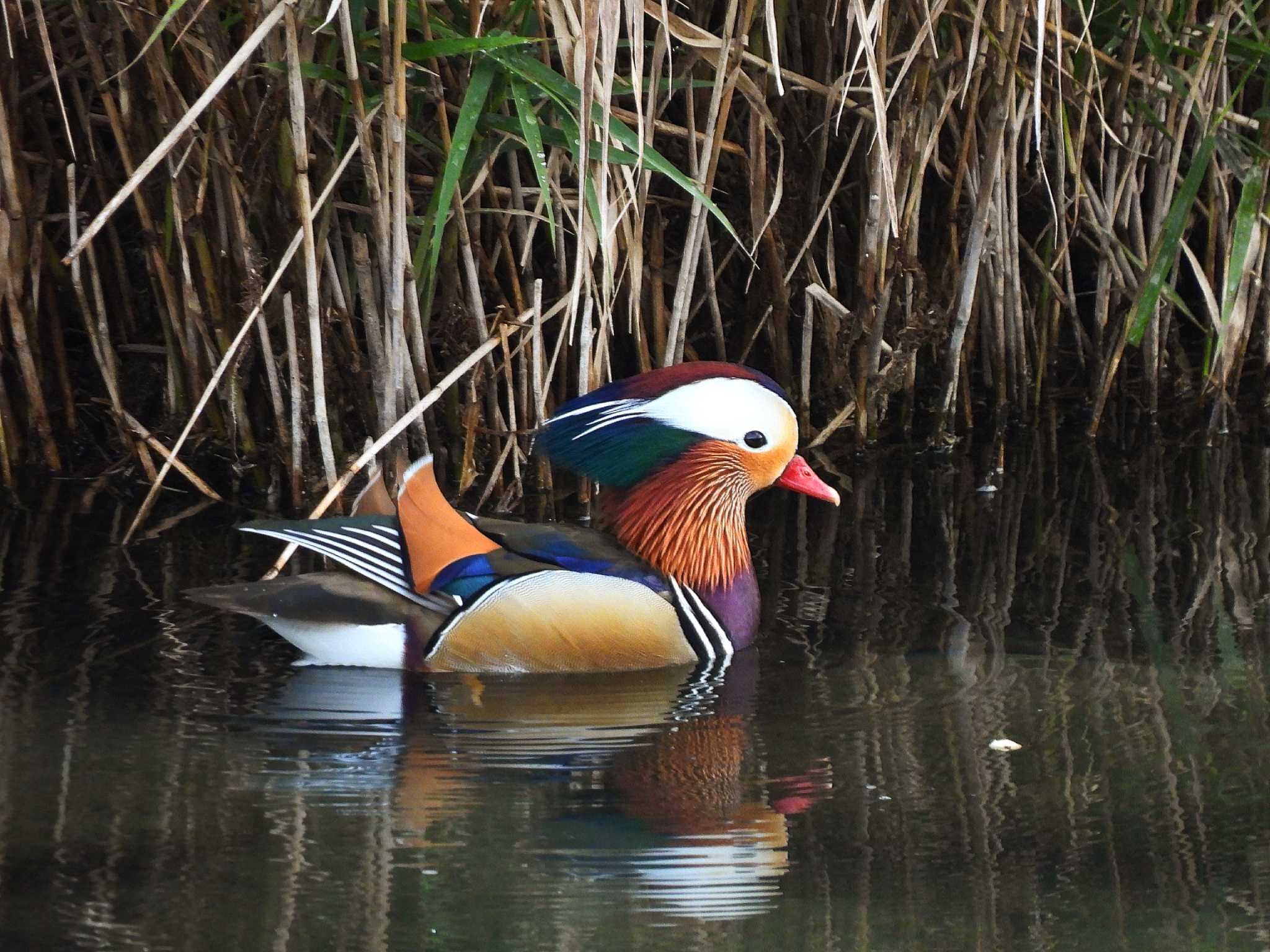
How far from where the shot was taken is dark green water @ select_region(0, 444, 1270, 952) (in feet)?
8.86

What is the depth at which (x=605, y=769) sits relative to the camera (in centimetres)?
331

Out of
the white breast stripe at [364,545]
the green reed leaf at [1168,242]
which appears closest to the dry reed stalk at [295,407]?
the white breast stripe at [364,545]

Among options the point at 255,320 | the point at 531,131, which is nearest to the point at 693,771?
the point at 531,131

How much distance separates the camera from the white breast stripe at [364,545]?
3893 millimetres

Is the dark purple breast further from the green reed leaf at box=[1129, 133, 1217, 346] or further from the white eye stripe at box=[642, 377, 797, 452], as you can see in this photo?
the green reed leaf at box=[1129, 133, 1217, 346]

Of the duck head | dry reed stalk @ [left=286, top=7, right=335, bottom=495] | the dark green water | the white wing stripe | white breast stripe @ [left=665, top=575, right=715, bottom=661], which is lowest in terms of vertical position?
the dark green water

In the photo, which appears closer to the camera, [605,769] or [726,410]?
[605,769]

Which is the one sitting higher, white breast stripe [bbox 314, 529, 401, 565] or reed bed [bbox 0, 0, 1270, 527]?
reed bed [bbox 0, 0, 1270, 527]

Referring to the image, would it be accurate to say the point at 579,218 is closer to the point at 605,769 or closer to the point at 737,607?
the point at 737,607

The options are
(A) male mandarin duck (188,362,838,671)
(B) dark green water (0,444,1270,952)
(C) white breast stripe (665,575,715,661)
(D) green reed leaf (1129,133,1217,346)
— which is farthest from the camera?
(D) green reed leaf (1129,133,1217,346)

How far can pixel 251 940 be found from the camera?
2586 millimetres

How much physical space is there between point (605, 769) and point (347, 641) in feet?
2.80

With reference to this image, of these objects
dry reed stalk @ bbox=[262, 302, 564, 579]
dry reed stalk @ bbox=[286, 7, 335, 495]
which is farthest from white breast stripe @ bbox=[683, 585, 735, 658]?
dry reed stalk @ bbox=[286, 7, 335, 495]

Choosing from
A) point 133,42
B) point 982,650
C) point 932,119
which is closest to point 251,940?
point 982,650
